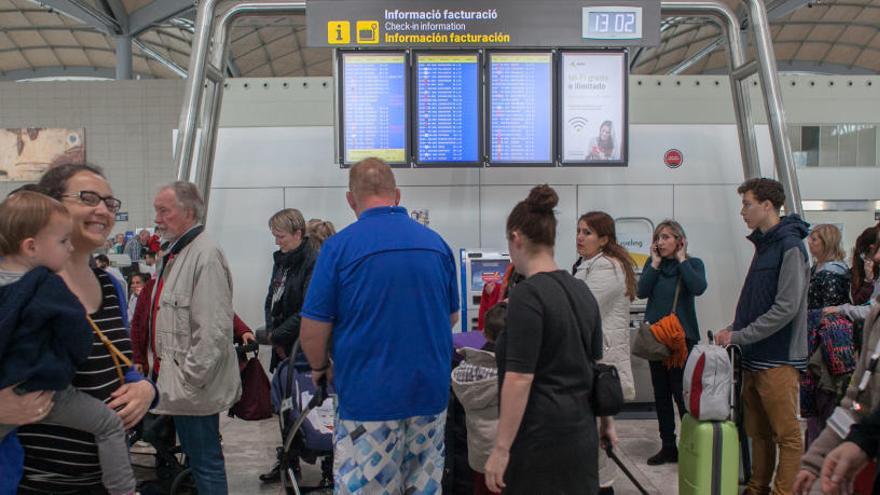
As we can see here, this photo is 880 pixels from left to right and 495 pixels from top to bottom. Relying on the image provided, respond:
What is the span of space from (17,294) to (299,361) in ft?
7.46

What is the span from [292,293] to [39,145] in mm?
13376

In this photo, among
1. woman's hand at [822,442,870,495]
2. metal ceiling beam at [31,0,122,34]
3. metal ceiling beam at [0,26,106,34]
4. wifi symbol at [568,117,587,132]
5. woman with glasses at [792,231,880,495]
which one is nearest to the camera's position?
woman's hand at [822,442,870,495]

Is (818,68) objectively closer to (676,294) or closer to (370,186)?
(676,294)

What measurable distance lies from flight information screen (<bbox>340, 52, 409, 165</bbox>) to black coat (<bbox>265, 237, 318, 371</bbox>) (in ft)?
3.84

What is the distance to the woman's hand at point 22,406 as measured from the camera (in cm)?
146

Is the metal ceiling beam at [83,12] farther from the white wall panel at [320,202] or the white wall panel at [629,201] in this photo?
the white wall panel at [629,201]

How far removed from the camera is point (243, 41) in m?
20.7

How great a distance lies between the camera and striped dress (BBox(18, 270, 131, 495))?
1.63 meters

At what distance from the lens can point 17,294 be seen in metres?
1.43

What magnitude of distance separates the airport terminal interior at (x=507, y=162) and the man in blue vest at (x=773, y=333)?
51mm

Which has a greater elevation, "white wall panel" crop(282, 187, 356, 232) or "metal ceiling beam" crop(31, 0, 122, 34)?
"metal ceiling beam" crop(31, 0, 122, 34)

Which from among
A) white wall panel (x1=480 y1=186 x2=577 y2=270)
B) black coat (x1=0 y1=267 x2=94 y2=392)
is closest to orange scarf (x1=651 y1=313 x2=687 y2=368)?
white wall panel (x1=480 y1=186 x2=577 y2=270)

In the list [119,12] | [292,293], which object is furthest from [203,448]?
[119,12]

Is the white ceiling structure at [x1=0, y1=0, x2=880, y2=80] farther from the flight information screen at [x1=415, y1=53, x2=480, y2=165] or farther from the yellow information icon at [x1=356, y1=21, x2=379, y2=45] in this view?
the yellow information icon at [x1=356, y1=21, x2=379, y2=45]
